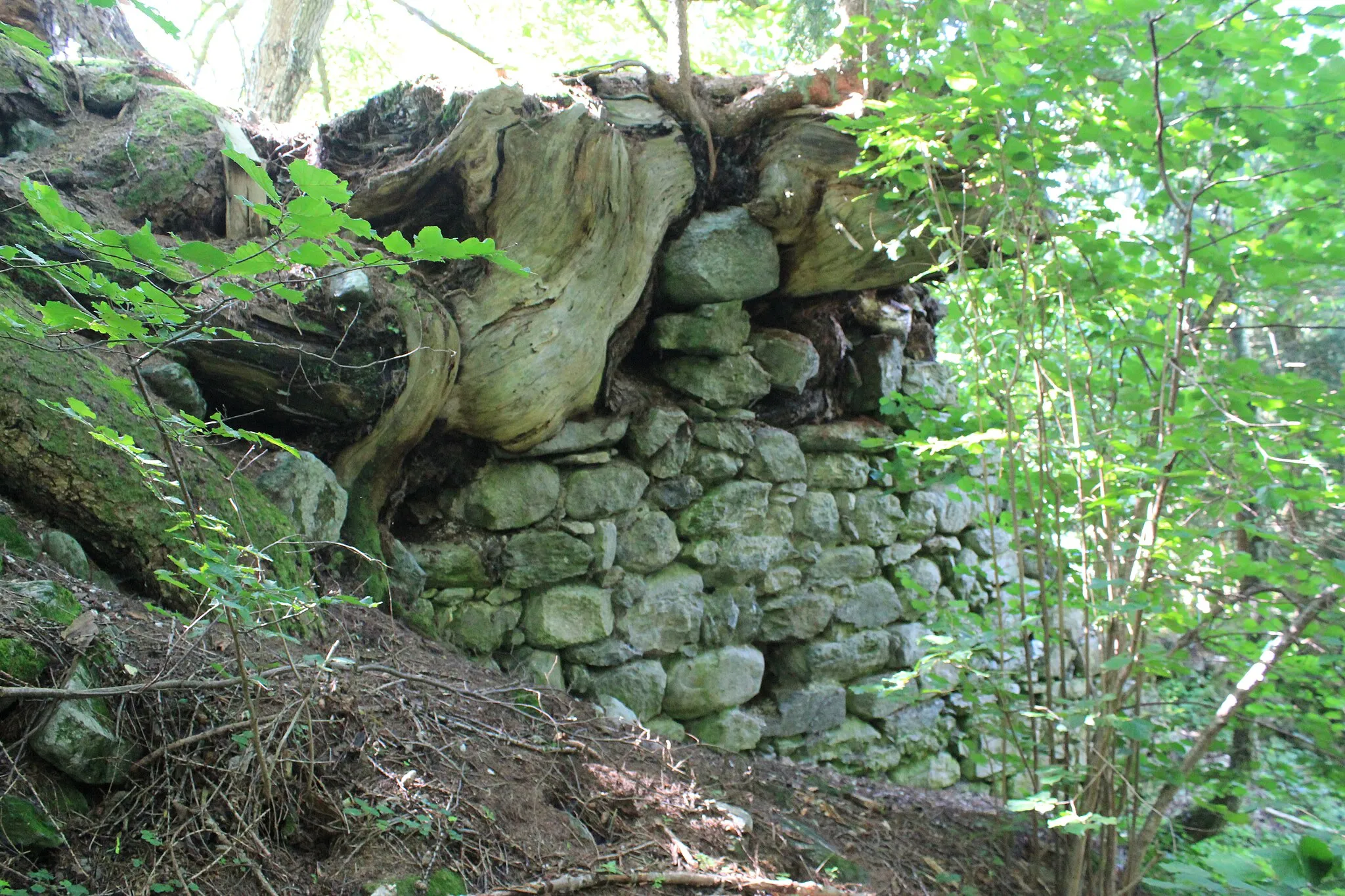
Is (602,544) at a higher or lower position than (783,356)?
lower

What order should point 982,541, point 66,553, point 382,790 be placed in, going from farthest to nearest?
point 982,541, point 66,553, point 382,790

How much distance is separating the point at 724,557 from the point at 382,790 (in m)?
2.22

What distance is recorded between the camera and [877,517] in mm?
4277

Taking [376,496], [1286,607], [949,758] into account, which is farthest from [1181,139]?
[949,758]

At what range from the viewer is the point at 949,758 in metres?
4.30

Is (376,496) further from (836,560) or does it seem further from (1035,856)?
(1035,856)

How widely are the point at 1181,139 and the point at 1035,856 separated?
2.32m

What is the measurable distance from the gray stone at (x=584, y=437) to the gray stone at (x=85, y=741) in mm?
1972

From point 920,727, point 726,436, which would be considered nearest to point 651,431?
point 726,436

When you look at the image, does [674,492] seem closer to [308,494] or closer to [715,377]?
[715,377]

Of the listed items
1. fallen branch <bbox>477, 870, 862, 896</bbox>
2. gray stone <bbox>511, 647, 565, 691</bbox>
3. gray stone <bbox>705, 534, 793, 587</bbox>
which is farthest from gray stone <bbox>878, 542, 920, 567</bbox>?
fallen branch <bbox>477, 870, 862, 896</bbox>

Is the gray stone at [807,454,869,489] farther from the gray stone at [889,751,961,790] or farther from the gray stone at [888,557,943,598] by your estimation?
the gray stone at [889,751,961,790]

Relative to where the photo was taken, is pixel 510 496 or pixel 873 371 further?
pixel 873 371

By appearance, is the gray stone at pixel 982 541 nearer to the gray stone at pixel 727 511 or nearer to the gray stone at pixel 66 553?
the gray stone at pixel 727 511
